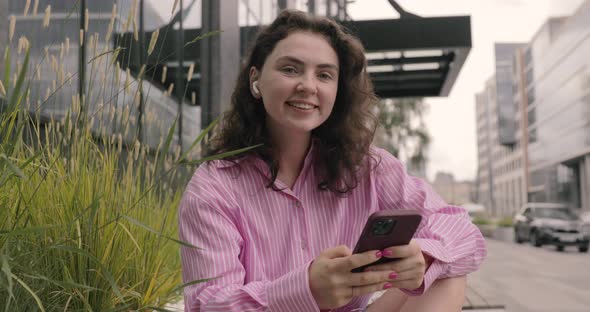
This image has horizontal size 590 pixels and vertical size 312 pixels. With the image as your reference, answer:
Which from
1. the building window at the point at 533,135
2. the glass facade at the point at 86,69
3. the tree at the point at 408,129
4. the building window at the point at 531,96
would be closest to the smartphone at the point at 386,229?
the glass facade at the point at 86,69

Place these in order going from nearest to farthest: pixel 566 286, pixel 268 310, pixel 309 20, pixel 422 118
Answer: pixel 268 310 < pixel 309 20 < pixel 566 286 < pixel 422 118

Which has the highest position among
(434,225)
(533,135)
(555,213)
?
(533,135)

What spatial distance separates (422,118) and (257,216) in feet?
62.0

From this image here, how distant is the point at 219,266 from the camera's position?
133cm

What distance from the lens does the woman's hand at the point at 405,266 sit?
1173mm

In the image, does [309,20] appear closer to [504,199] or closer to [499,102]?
[499,102]

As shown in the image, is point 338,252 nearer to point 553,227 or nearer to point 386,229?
point 386,229

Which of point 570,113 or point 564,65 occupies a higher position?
point 564,65

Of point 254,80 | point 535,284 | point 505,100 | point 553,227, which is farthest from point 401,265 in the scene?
point 505,100

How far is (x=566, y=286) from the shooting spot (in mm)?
6258

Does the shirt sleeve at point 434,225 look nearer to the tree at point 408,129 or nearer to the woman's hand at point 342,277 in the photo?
the woman's hand at point 342,277

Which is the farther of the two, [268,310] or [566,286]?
[566,286]

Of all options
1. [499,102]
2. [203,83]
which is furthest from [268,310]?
[499,102]

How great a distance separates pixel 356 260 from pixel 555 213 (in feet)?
48.2
